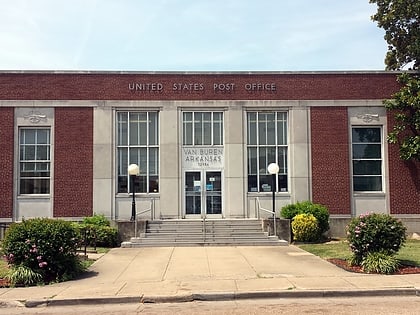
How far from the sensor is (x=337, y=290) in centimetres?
1066

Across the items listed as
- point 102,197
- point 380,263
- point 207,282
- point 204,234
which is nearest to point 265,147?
point 204,234

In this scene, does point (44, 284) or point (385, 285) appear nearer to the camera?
point (385, 285)

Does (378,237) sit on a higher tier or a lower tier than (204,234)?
higher

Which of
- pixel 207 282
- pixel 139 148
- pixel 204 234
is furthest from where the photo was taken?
pixel 139 148

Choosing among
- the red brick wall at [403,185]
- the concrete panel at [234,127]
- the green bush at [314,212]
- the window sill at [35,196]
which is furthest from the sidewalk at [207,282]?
the red brick wall at [403,185]

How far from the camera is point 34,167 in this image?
2381cm

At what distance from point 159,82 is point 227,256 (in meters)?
10.8

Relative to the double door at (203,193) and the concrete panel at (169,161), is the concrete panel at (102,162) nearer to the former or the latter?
the concrete panel at (169,161)

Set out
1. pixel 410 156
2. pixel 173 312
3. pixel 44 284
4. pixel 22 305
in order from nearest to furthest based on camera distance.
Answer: pixel 173 312, pixel 22 305, pixel 44 284, pixel 410 156

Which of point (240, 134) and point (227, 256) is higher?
point (240, 134)

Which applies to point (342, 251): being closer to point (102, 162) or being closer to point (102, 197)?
point (102, 197)

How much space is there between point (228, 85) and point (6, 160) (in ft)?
36.6

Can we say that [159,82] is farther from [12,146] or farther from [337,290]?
[337,290]

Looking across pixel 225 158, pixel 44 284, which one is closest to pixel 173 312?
pixel 44 284
